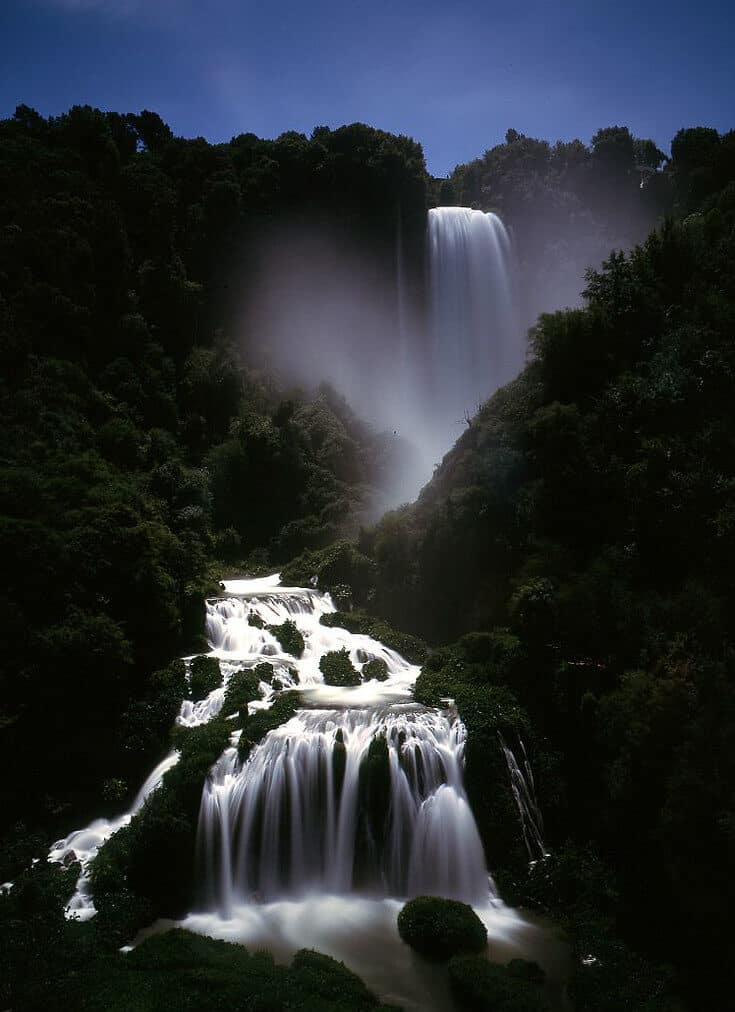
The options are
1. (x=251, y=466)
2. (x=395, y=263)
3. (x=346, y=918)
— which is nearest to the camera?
(x=346, y=918)

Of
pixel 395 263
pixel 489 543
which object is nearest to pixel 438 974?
pixel 489 543

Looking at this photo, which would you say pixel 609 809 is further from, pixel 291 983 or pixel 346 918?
pixel 291 983

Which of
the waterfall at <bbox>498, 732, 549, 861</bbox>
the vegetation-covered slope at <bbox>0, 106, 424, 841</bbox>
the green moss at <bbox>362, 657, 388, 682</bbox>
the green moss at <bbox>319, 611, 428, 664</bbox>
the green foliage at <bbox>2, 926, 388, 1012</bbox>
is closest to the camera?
the green foliage at <bbox>2, 926, 388, 1012</bbox>

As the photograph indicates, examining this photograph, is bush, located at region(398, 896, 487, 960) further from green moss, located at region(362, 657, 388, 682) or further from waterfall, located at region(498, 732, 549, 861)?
green moss, located at region(362, 657, 388, 682)

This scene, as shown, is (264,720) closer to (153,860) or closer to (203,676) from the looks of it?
(203,676)

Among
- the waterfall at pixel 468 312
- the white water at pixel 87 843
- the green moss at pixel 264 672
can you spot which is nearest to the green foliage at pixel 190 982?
the white water at pixel 87 843

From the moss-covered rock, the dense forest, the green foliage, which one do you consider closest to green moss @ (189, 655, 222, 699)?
the dense forest
